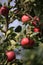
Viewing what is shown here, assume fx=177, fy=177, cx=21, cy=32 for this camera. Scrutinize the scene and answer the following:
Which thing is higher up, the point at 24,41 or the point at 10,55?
the point at 24,41

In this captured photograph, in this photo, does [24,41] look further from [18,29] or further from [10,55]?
[18,29]

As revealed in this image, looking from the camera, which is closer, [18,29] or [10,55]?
[10,55]

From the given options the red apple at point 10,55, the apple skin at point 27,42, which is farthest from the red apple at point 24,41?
the red apple at point 10,55

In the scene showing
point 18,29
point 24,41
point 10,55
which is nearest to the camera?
point 24,41

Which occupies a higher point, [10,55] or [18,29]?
[18,29]

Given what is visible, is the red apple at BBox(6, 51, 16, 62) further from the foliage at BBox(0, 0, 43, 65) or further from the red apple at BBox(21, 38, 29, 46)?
the red apple at BBox(21, 38, 29, 46)

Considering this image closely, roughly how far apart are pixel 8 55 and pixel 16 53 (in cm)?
9

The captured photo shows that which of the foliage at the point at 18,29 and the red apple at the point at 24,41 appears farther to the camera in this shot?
the foliage at the point at 18,29

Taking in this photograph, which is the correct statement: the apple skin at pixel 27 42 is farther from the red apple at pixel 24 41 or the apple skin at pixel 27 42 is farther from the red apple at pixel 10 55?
the red apple at pixel 10 55

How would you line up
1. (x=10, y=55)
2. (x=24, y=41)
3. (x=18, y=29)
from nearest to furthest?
1. (x=24, y=41)
2. (x=10, y=55)
3. (x=18, y=29)

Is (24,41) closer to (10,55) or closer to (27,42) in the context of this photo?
(27,42)

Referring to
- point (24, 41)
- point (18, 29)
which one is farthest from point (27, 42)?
point (18, 29)

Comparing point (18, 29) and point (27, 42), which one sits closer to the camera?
point (27, 42)

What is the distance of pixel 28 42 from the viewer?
1.35 meters
